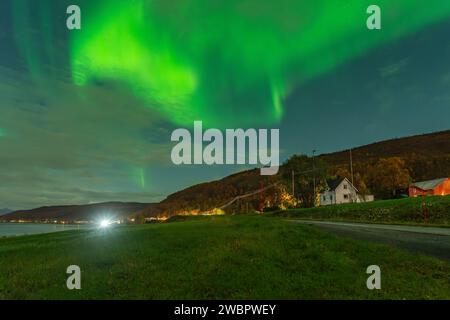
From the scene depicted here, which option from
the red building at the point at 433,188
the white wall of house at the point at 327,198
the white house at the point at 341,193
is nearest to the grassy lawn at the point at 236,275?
the red building at the point at 433,188

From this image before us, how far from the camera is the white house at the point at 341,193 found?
109 metres

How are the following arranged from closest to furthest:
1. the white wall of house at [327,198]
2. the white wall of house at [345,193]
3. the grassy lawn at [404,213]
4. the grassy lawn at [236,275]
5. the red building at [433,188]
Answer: the grassy lawn at [236,275], the grassy lawn at [404,213], the red building at [433,188], the white wall of house at [345,193], the white wall of house at [327,198]

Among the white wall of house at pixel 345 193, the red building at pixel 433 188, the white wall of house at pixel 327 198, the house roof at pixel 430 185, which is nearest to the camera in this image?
the red building at pixel 433 188

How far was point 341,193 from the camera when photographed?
109812 mm

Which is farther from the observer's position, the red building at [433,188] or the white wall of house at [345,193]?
the white wall of house at [345,193]

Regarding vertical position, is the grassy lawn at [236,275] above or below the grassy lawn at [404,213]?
above

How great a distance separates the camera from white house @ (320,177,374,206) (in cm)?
10931

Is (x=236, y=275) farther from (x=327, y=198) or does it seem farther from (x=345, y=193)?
(x=327, y=198)

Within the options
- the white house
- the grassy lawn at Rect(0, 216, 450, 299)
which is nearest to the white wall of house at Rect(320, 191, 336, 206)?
the white house

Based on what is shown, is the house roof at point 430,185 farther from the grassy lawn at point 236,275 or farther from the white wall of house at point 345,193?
the grassy lawn at point 236,275

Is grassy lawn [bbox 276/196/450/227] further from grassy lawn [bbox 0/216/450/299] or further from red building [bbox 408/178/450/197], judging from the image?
red building [bbox 408/178/450/197]

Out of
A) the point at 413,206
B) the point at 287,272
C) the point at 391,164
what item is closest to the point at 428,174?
the point at 391,164
